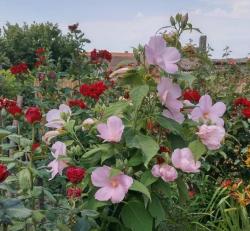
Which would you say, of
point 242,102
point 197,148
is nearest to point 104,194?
point 197,148

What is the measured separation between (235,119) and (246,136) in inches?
6.2


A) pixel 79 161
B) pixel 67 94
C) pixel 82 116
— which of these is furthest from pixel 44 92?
pixel 79 161

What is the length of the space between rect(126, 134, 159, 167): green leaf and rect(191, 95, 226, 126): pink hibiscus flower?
0.23m

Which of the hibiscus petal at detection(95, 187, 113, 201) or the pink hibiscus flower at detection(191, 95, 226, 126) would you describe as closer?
the hibiscus petal at detection(95, 187, 113, 201)

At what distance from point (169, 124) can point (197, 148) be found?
0.14m

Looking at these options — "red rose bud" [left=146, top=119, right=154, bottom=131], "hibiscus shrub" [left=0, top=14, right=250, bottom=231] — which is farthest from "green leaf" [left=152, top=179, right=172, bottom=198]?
"red rose bud" [left=146, top=119, right=154, bottom=131]

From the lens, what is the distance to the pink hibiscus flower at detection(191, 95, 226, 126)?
2258 mm

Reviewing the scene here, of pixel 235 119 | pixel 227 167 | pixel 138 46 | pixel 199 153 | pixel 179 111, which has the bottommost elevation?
pixel 227 167

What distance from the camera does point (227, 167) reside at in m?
4.54

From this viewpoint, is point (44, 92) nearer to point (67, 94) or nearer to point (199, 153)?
point (67, 94)

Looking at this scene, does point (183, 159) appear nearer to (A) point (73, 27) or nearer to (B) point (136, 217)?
(B) point (136, 217)

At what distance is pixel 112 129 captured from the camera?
210 cm

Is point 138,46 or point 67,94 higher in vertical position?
point 138,46

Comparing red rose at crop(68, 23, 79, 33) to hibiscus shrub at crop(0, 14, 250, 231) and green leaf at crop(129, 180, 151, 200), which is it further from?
green leaf at crop(129, 180, 151, 200)
